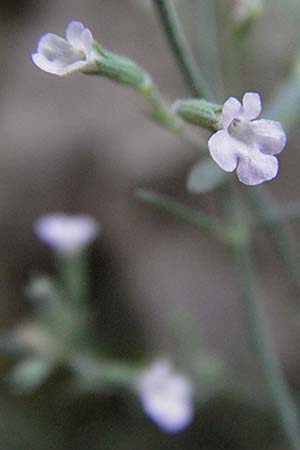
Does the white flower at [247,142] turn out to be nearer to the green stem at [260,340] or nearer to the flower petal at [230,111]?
the flower petal at [230,111]

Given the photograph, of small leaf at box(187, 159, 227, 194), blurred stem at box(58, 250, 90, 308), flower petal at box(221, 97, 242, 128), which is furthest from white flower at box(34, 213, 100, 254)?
flower petal at box(221, 97, 242, 128)

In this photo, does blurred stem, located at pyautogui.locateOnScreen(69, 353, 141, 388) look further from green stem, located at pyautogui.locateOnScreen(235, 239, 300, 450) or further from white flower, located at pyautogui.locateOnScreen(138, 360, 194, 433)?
green stem, located at pyautogui.locateOnScreen(235, 239, 300, 450)

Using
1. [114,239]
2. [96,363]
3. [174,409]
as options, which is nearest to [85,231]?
[96,363]

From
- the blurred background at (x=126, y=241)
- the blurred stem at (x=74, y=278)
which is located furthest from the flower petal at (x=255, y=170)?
the blurred stem at (x=74, y=278)

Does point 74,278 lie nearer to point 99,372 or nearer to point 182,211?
point 99,372

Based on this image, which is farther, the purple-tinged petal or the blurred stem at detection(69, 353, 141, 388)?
the blurred stem at detection(69, 353, 141, 388)
